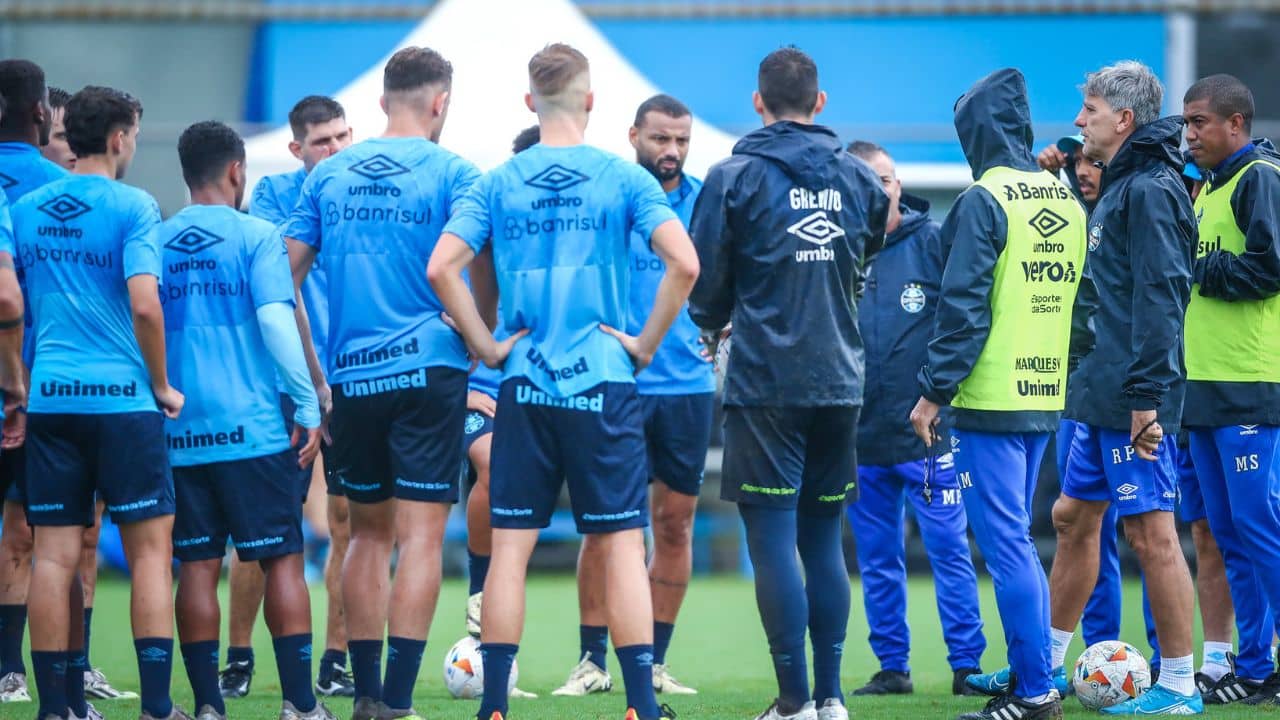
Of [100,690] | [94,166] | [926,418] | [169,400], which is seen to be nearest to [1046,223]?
[926,418]

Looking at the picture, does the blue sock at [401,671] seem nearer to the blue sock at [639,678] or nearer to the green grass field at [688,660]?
the green grass field at [688,660]

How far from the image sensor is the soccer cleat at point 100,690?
23.8 ft

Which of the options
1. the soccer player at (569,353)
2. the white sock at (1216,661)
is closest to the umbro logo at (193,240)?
the soccer player at (569,353)

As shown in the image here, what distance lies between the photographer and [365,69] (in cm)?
1730

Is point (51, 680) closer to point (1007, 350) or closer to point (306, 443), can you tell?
point (306, 443)

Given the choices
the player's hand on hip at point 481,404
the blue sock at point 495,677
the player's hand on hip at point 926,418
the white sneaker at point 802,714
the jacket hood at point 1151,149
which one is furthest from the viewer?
the player's hand on hip at point 481,404

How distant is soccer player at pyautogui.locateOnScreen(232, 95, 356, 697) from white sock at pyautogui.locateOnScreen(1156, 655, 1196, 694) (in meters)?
3.67

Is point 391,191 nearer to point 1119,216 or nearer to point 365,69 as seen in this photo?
point 1119,216

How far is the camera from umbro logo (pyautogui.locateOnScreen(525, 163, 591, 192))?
565 centimetres

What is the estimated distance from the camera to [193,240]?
6055 millimetres

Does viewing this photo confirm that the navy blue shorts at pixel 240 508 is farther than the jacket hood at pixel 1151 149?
No

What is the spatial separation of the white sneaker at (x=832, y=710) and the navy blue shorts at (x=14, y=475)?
3.28m

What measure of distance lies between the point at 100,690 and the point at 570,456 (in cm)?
304

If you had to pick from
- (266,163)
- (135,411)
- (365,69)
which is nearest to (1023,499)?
(135,411)
